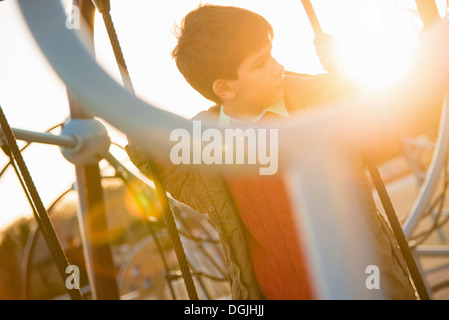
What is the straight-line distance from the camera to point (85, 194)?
5.41 ft

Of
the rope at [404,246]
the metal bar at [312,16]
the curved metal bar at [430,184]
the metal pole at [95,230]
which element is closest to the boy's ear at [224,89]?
the metal bar at [312,16]

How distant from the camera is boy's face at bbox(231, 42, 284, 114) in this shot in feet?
2.90

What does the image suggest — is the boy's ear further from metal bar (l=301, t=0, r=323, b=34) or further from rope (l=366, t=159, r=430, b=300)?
rope (l=366, t=159, r=430, b=300)

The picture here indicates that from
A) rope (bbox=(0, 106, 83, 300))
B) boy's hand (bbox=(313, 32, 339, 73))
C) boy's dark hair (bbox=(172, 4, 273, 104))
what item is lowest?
rope (bbox=(0, 106, 83, 300))

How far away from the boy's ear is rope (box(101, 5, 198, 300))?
243 mm

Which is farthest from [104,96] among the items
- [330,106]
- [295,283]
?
[295,283]

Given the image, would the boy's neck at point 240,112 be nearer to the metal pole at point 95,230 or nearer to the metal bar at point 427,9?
the metal bar at point 427,9

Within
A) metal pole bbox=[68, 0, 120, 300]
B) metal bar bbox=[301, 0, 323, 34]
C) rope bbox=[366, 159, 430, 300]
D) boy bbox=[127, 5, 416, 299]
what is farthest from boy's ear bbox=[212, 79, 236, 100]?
metal pole bbox=[68, 0, 120, 300]

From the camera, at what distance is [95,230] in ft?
5.47

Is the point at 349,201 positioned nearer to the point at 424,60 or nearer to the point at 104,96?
the point at 424,60

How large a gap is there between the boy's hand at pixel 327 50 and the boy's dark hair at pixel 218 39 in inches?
6.2

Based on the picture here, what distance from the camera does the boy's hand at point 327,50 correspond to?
721 millimetres

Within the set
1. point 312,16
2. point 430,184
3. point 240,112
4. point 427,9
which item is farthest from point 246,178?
point 430,184
